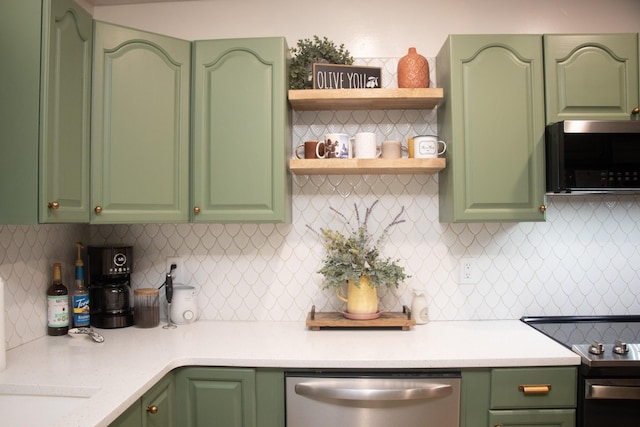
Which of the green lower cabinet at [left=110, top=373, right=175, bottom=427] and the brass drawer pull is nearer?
the green lower cabinet at [left=110, top=373, right=175, bottom=427]

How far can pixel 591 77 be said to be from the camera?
6.49 ft

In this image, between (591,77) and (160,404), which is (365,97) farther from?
(160,404)

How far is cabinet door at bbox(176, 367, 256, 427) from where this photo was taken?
171cm

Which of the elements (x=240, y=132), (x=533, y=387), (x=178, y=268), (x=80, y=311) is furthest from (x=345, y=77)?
(x=80, y=311)

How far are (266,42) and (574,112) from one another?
54.7 inches

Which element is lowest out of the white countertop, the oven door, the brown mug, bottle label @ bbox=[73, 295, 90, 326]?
the oven door

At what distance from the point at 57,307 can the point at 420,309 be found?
5.38 feet

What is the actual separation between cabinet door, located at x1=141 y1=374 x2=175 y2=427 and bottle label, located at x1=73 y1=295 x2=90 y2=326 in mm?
646

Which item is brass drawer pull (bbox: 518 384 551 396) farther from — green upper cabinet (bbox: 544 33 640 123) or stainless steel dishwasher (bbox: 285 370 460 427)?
green upper cabinet (bbox: 544 33 640 123)

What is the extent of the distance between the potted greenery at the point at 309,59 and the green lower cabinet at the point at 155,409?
137 centimetres

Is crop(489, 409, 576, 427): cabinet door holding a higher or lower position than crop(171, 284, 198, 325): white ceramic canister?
lower

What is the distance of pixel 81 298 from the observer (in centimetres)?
205

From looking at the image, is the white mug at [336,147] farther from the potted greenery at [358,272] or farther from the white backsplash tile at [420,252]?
the potted greenery at [358,272]

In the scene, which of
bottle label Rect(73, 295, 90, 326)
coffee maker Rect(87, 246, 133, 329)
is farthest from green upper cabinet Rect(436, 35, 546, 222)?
bottle label Rect(73, 295, 90, 326)
